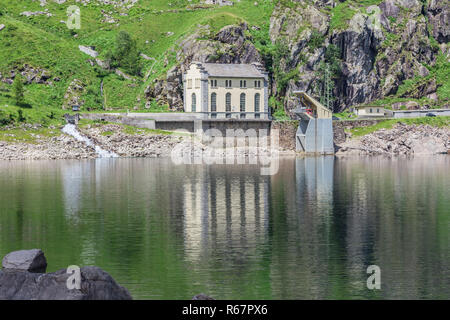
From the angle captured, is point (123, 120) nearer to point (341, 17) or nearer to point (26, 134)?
point (26, 134)

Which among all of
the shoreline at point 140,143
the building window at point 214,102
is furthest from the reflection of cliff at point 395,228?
the building window at point 214,102

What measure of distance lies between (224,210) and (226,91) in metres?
95.2

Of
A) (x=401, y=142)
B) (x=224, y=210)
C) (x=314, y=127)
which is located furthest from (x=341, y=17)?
(x=224, y=210)

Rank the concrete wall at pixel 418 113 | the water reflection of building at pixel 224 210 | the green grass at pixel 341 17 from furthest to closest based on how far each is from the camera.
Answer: the green grass at pixel 341 17 < the concrete wall at pixel 418 113 < the water reflection of building at pixel 224 210

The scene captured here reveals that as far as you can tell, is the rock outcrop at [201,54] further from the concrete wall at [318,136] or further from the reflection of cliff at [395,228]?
the reflection of cliff at [395,228]

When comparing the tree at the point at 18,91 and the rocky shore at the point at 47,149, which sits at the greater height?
the tree at the point at 18,91

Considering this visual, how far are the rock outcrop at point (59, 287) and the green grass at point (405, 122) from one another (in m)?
135

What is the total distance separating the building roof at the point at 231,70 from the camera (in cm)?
16562

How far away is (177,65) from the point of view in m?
176

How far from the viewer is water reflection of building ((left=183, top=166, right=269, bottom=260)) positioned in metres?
56.2

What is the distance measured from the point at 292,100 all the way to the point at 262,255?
132807 mm

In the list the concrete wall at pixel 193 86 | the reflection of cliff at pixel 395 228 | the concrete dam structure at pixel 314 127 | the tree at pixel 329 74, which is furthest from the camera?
the tree at pixel 329 74

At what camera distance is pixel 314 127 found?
15938 cm
